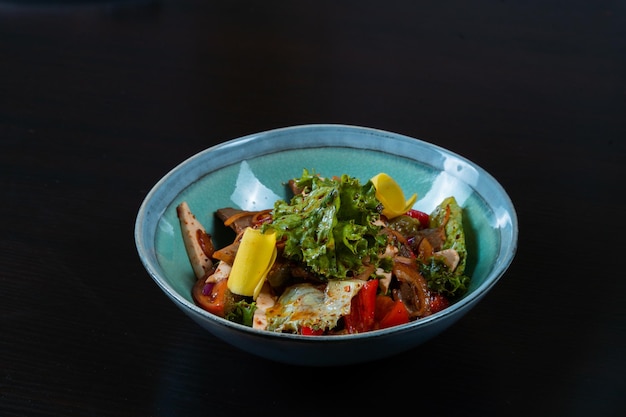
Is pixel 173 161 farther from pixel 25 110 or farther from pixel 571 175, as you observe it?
pixel 571 175

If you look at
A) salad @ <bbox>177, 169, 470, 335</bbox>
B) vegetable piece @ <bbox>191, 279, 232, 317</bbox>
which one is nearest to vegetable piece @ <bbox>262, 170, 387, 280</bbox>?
salad @ <bbox>177, 169, 470, 335</bbox>

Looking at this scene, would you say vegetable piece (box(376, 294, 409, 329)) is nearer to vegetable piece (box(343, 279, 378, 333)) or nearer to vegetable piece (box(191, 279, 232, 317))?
vegetable piece (box(343, 279, 378, 333))

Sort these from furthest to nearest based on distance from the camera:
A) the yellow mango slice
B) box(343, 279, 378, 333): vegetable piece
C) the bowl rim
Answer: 1. the yellow mango slice
2. box(343, 279, 378, 333): vegetable piece
3. the bowl rim

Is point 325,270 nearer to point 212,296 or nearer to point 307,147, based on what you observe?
point 212,296

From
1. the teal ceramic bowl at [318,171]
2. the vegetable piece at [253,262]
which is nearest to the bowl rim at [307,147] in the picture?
the teal ceramic bowl at [318,171]

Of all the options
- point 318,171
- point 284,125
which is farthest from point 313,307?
point 284,125

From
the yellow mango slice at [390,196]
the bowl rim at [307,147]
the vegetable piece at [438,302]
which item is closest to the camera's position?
the bowl rim at [307,147]

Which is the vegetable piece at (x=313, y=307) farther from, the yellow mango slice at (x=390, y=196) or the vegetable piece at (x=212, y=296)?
the yellow mango slice at (x=390, y=196)
